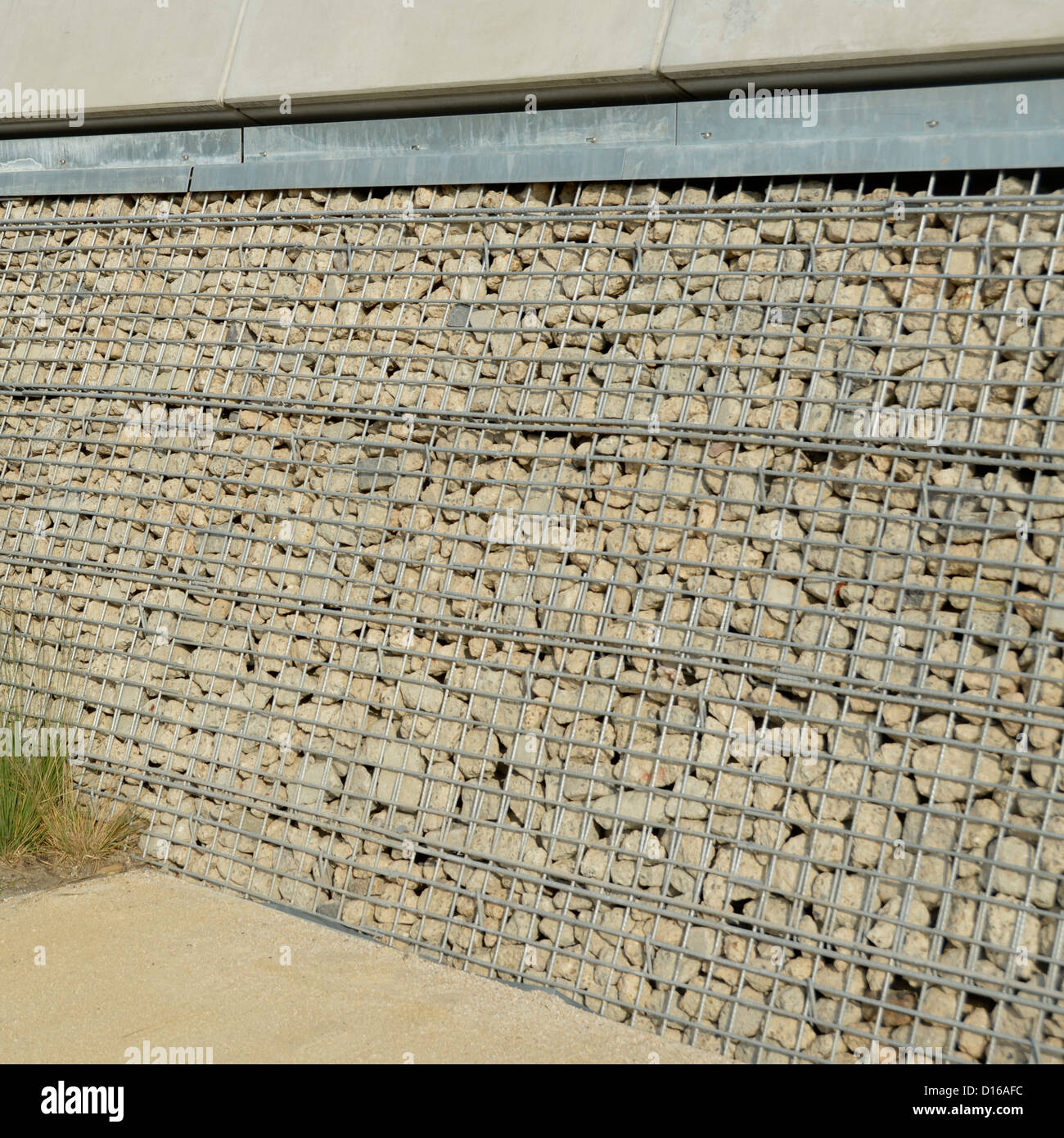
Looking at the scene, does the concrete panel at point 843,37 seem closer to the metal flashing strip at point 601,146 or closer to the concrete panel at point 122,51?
the metal flashing strip at point 601,146

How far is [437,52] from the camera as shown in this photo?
5020 millimetres

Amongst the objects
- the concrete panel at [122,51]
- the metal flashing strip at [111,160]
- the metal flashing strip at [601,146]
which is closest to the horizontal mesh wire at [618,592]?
the metal flashing strip at [601,146]

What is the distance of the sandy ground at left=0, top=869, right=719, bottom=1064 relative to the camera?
3.55 m

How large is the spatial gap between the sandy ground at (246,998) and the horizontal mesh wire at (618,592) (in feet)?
0.52

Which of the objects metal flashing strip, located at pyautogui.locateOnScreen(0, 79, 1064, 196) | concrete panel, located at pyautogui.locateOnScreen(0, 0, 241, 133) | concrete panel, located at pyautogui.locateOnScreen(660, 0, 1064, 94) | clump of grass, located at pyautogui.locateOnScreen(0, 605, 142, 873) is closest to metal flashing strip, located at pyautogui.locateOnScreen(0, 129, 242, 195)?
metal flashing strip, located at pyautogui.locateOnScreen(0, 79, 1064, 196)

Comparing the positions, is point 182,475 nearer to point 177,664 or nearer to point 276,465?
point 276,465

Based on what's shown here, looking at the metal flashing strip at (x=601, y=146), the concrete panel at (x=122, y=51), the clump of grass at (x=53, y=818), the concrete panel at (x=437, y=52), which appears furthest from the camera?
the concrete panel at (x=122, y=51)

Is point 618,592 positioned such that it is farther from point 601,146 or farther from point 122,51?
point 122,51

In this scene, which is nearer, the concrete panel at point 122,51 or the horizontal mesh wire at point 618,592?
the horizontal mesh wire at point 618,592

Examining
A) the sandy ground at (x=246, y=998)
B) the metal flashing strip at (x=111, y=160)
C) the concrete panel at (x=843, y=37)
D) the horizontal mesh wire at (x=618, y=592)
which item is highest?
the concrete panel at (x=843, y=37)

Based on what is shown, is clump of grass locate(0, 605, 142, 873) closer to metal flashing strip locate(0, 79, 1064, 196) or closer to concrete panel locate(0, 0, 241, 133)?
metal flashing strip locate(0, 79, 1064, 196)

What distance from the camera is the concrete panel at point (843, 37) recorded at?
12.2 ft

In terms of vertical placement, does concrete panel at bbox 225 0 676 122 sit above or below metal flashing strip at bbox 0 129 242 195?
above

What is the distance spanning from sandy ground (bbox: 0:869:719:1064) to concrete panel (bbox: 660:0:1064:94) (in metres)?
3.25
